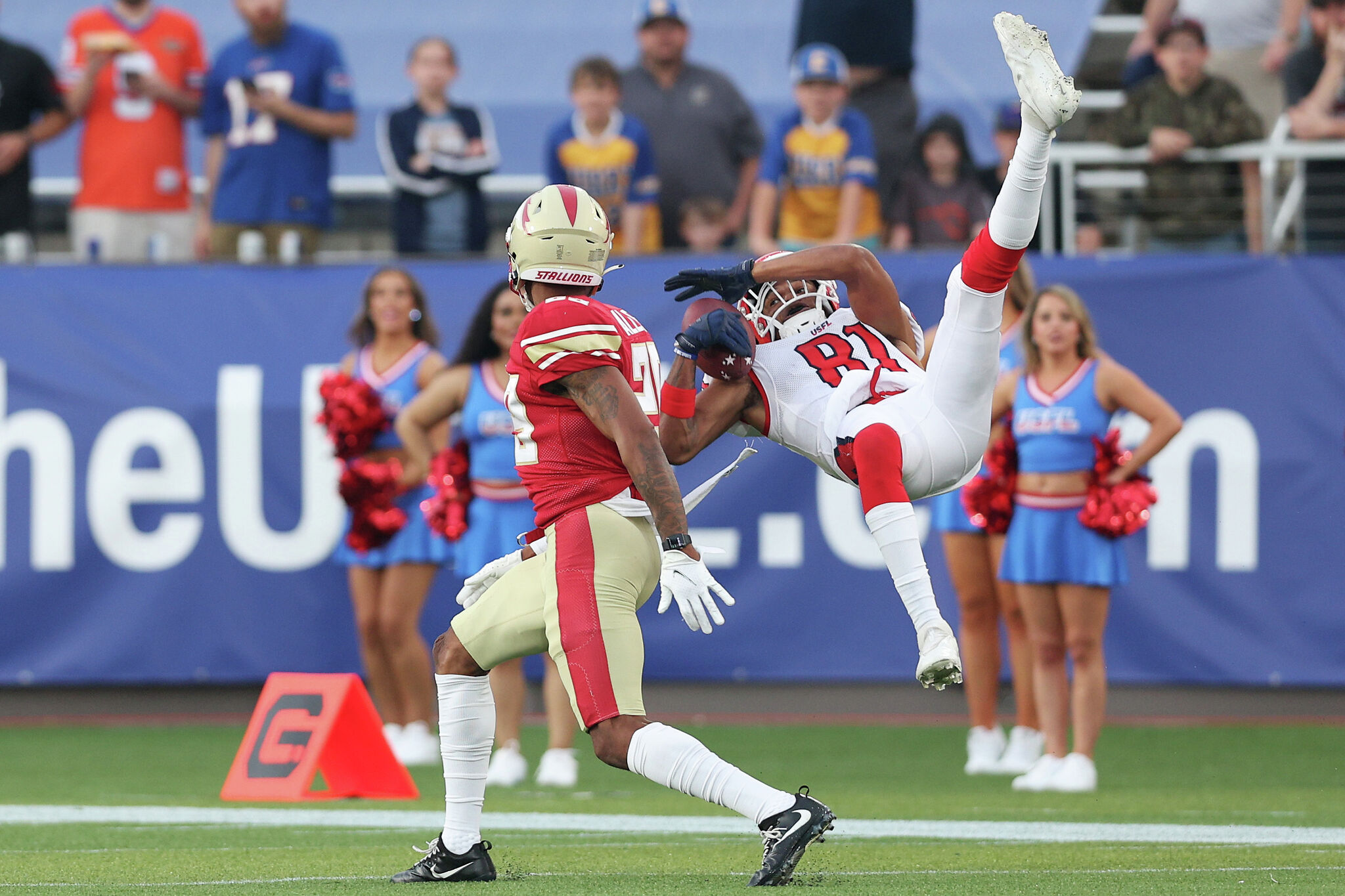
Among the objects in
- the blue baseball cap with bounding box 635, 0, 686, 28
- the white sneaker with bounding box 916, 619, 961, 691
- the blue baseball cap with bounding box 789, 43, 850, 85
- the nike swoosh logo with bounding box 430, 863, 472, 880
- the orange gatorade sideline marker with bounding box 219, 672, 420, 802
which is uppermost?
the blue baseball cap with bounding box 635, 0, 686, 28

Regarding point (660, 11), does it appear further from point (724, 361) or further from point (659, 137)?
point (724, 361)

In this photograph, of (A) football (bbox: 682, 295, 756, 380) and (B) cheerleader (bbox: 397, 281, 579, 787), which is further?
(B) cheerleader (bbox: 397, 281, 579, 787)

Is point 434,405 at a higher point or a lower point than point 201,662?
higher

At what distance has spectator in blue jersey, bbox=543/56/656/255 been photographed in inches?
418

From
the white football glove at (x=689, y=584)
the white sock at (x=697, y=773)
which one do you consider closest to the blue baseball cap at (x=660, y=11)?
the white football glove at (x=689, y=584)

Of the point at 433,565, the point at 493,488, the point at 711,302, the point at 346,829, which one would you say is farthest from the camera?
the point at 433,565

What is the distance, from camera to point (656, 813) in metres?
7.25

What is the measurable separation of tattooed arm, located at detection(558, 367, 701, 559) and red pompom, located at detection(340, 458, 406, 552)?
437 centimetres

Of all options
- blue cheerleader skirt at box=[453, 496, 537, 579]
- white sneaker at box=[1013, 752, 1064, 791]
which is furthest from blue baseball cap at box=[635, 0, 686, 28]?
white sneaker at box=[1013, 752, 1064, 791]

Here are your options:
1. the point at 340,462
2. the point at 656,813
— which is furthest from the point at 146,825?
the point at 340,462

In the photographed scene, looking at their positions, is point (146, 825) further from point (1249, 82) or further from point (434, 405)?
point (1249, 82)

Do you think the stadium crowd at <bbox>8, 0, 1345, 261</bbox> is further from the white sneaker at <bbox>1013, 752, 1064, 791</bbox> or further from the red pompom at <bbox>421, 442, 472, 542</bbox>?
the white sneaker at <bbox>1013, 752, 1064, 791</bbox>

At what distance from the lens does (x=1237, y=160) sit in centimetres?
1054

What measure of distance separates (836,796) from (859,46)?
532cm
